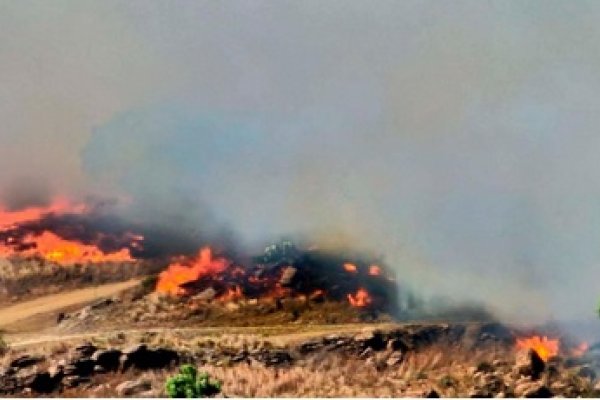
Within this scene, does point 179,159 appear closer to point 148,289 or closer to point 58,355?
point 148,289

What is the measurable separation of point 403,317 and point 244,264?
2.77 metres

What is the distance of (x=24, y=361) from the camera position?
14805mm

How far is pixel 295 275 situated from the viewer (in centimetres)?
1591

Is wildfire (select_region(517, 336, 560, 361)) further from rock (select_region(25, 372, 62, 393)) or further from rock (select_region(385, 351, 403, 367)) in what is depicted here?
rock (select_region(25, 372, 62, 393))

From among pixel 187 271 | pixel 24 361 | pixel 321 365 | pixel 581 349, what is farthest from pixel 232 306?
pixel 581 349

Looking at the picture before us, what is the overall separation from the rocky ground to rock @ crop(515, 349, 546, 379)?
0.05 feet

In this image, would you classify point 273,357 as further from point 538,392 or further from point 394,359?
point 538,392

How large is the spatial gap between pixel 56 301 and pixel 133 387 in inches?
83.5

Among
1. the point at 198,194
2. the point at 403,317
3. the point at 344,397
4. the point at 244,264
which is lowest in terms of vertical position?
the point at 344,397

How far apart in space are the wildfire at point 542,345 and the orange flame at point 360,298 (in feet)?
8.36

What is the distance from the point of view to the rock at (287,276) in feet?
51.7

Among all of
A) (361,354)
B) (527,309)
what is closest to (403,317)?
(361,354)

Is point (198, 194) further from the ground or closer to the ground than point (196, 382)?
further from the ground

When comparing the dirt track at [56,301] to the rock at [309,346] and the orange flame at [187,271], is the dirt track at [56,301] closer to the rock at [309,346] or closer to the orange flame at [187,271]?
the orange flame at [187,271]
